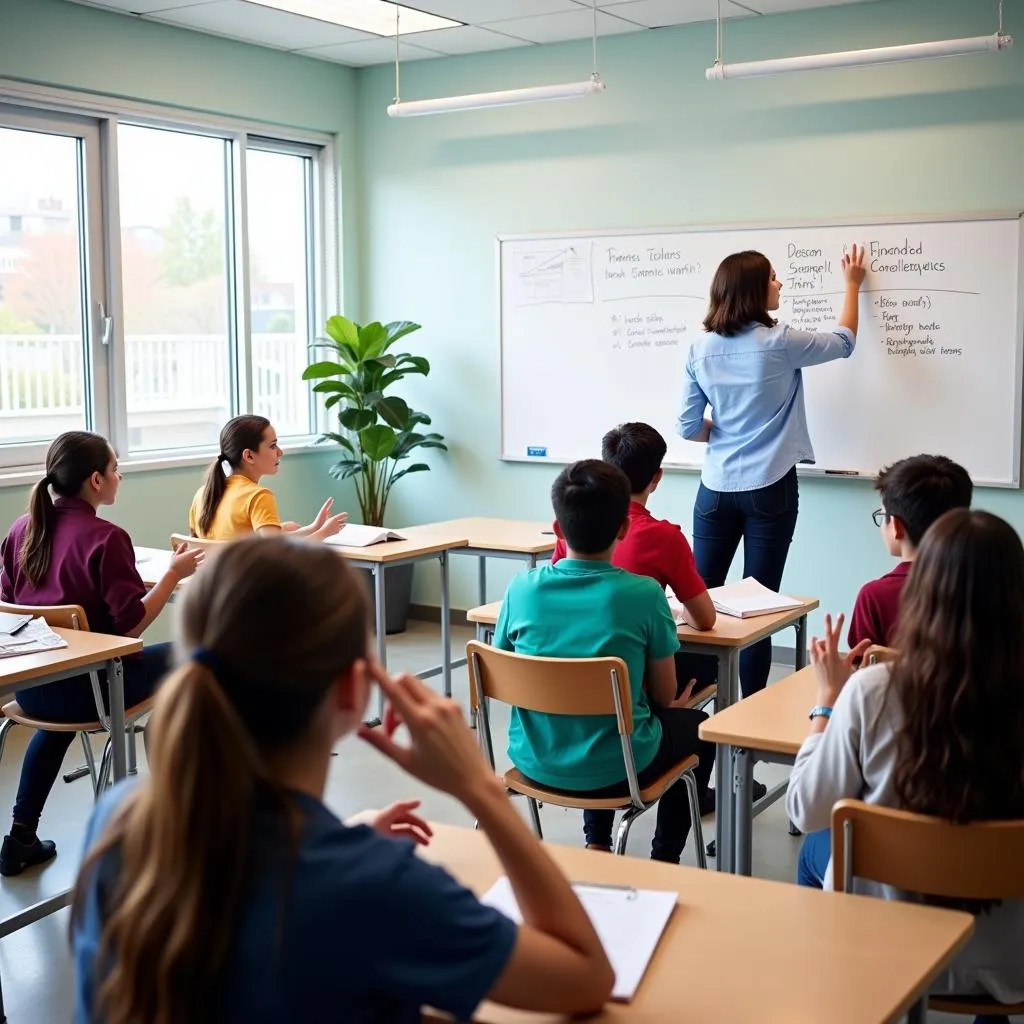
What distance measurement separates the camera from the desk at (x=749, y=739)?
2.37 metres

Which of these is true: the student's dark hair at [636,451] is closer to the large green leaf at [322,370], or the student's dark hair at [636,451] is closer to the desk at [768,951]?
the desk at [768,951]

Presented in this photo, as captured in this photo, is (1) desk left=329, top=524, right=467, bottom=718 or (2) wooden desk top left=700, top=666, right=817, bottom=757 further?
(1) desk left=329, top=524, right=467, bottom=718

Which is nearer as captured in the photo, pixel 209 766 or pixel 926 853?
pixel 209 766

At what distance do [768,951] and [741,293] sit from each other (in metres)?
3.29

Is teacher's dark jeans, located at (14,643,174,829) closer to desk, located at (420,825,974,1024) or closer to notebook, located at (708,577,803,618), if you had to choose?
notebook, located at (708,577,803,618)

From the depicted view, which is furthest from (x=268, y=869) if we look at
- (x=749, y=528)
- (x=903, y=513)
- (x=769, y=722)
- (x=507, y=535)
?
(x=507, y=535)

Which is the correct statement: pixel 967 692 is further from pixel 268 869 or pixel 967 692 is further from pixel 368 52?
pixel 368 52

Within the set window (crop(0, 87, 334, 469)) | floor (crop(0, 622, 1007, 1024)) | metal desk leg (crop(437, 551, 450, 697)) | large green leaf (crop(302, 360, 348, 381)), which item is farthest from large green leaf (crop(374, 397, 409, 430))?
floor (crop(0, 622, 1007, 1024))

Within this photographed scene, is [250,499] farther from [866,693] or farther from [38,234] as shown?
[866,693]

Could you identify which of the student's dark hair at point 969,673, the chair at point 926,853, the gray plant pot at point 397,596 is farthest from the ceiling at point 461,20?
the chair at point 926,853

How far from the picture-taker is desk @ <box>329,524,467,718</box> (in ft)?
15.3

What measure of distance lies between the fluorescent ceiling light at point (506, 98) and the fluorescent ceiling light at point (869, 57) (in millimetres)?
521

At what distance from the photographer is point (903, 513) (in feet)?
8.71

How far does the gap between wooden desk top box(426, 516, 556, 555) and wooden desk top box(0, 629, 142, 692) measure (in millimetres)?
1693
